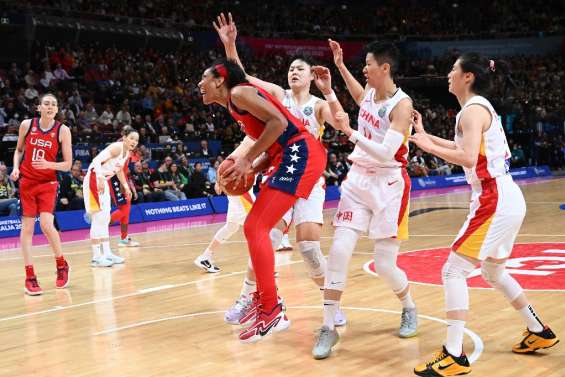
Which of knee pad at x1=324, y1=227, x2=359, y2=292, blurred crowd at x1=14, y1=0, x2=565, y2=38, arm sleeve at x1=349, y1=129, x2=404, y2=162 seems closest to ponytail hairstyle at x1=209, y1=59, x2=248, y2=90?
arm sleeve at x1=349, y1=129, x2=404, y2=162

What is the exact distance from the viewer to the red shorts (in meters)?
7.52

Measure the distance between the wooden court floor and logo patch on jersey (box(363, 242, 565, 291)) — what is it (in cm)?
17

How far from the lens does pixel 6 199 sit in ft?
44.0

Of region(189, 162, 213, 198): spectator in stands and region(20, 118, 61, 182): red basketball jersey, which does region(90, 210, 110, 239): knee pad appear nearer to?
region(20, 118, 61, 182): red basketball jersey

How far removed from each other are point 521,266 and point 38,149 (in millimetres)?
5482

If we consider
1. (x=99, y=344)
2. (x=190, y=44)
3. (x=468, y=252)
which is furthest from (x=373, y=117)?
(x=190, y=44)

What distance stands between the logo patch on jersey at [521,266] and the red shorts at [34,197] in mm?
3681

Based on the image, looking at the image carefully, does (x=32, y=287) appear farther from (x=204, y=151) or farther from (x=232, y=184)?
(x=204, y=151)

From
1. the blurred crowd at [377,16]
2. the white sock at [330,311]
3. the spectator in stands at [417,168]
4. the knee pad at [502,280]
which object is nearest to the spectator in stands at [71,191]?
the white sock at [330,311]

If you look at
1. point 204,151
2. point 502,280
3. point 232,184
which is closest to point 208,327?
point 232,184

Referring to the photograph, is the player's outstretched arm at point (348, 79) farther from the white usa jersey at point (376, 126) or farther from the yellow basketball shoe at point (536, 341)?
the yellow basketball shoe at point (536, 341)

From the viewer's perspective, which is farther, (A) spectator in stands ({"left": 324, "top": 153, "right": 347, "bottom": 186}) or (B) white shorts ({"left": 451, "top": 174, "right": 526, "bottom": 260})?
(A) spectator in stands ({"left": 324, "top": 153, "right": 347, "bottom": 186})

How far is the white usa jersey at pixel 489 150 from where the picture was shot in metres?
4.42

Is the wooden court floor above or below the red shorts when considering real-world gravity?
below
